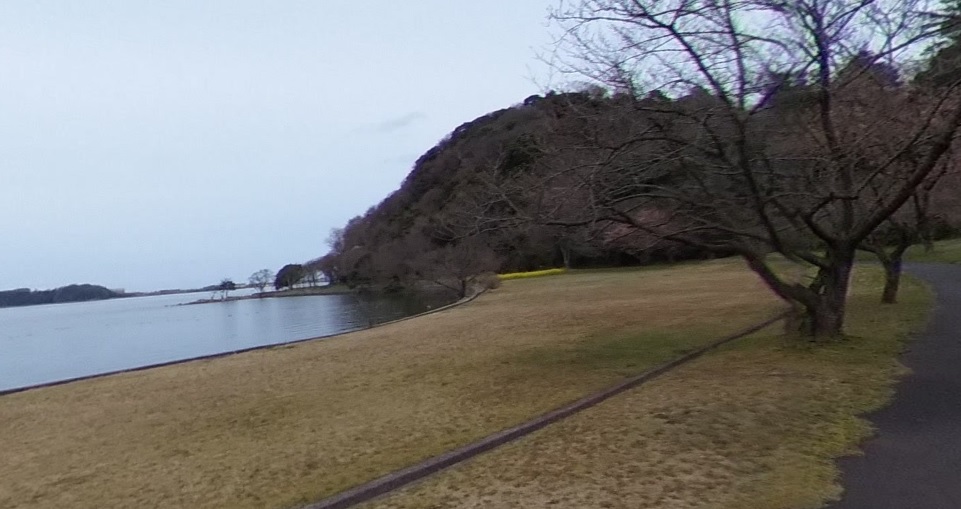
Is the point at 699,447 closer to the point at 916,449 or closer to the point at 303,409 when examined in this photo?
the point at 916,449

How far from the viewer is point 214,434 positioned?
338 inches

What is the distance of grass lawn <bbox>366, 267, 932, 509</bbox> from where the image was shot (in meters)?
5.09

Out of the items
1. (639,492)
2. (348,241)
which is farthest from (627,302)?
(348,241)

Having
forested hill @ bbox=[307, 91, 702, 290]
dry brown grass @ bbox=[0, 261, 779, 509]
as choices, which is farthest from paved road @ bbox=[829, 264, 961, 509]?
forested hill @ bbox=[307, 91, 702, 290]

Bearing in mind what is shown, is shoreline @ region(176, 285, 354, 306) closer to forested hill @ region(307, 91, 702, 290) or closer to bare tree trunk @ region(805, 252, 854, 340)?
forested hill @ region(307, 91, 702, 290)

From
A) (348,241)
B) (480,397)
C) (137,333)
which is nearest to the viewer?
(480,397)

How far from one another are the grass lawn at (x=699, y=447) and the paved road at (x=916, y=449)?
0.54 feet

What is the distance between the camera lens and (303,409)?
956 cm

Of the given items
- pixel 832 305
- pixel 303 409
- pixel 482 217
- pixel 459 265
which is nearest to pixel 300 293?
pixel 459 265

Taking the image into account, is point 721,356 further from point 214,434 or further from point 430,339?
point 430,339

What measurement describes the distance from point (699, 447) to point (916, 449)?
5.05 feet

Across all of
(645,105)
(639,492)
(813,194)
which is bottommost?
(639,492)

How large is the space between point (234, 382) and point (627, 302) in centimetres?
1273

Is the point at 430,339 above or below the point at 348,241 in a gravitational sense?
below
